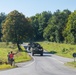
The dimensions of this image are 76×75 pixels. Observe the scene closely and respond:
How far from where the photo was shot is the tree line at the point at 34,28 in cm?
7538

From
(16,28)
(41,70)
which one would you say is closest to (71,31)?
(16,28)

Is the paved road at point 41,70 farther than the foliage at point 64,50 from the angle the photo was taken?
No

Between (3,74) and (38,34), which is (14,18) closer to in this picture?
(3,74)

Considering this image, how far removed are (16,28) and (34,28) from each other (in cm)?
5196

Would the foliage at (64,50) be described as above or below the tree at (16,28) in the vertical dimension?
below

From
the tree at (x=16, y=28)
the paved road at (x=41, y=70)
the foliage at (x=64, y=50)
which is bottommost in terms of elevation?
the paved road at (x=41, y=70)

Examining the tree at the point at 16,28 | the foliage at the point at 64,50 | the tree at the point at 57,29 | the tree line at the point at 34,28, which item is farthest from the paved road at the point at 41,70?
the tree at the point at 57,29

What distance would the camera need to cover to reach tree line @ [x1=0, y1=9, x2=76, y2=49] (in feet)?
247

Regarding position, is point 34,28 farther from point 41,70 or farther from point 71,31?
point 41,70

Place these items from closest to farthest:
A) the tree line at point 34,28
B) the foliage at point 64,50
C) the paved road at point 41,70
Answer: the paved road at point 41,70 < the foliage at point 64,50 < the tree line at point 34,28

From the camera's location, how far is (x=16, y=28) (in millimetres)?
75375

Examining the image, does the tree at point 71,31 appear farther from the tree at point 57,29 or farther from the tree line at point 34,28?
the tree at point 57,29

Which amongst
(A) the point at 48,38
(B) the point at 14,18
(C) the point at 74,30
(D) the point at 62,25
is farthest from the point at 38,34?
(B) the point at 14,18

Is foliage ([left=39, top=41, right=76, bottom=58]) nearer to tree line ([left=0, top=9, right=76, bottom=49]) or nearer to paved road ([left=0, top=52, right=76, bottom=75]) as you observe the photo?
tree line ([left=0, top=9, right=76, bottom=49])
